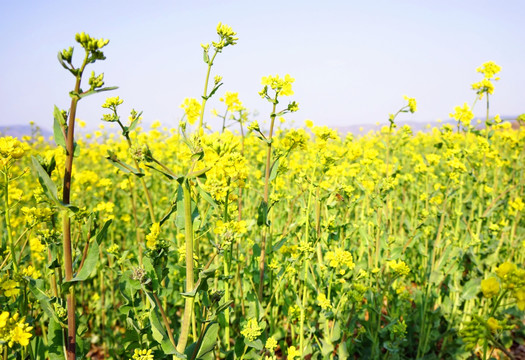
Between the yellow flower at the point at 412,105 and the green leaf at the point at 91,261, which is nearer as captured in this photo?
the green leaf at the point at 91,261

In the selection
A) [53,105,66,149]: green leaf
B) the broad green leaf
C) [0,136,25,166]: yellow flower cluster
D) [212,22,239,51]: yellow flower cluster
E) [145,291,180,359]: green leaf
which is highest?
[212,22,239,51]: yellow flower cluster

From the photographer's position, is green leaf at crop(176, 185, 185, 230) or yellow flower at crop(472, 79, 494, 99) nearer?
green leaf at crop(176, 185, 185, 230)

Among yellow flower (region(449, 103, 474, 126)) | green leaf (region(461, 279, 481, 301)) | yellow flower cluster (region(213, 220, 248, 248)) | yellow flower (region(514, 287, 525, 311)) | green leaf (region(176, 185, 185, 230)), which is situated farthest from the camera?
yellow flower (region(449, 103, 474, 126))

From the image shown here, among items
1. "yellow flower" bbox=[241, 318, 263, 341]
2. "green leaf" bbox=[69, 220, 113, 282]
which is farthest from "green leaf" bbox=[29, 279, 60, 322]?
"yellow flower" bbox=[241, 318, 263, 341]

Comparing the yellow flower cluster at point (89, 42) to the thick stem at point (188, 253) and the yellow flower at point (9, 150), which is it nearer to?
the thick stem at point (188, 253)

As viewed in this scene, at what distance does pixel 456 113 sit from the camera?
11.6ft

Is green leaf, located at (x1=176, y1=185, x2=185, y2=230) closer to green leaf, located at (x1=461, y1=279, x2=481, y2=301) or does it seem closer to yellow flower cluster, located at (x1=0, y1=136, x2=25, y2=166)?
yellow flower cluster, located at (x1=0, y1=136, x2=25, y2=166)

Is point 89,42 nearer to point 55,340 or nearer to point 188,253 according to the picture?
point 188,253

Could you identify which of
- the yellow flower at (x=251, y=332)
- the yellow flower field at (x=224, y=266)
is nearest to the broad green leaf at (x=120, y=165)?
the yellow flower field at (x=224, y=266)

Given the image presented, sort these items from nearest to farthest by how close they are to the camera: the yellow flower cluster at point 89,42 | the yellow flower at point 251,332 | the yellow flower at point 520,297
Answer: the yellow flower at point 520,297
the yellow flower cluster at point 89,42
the yellow flower at point 251,332

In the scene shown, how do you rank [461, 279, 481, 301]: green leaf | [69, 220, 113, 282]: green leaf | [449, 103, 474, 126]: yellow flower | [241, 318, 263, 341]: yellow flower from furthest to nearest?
[449, 103, 474, 126]: yellow flower
[461, 279, 481, 301]: green leaf
[241, 318, 263, 341]: yellow flower
[69, 220, 113, 282]: green leaf

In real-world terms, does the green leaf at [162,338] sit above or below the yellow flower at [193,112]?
below

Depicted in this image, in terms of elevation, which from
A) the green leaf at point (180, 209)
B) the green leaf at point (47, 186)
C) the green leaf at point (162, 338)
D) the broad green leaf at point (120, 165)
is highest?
the broad green leaf at point (120, 165)

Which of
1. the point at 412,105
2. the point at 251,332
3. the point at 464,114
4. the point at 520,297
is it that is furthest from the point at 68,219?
the point at 464,114
